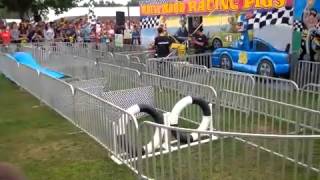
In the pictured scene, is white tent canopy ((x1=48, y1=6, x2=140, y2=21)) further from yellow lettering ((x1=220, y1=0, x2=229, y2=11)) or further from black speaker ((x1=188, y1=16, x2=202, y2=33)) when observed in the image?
yellow lettering ((x1=220, y1=0, x2=229, y2=11))

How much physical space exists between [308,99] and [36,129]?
206 inches

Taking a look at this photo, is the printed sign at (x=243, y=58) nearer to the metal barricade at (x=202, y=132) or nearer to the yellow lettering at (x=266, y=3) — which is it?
the yellow lettering at (x=266, y=3)

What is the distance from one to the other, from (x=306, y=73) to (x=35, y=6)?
36.5m

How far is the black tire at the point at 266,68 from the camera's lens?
13.6 metres

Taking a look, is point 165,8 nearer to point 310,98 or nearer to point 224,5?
point 224,5

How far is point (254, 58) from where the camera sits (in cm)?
1434

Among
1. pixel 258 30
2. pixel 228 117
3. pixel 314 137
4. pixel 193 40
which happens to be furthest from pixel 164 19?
pixel 314 137

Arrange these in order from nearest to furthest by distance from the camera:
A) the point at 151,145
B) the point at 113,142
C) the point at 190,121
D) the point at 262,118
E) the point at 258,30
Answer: the point at 151,145 → the point at 113,142 → the point at 262,118 → the point at 190,121 → the point at 258,30

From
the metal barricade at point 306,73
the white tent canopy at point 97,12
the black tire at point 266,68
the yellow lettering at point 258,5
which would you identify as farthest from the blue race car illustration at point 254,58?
the white tent canopy at point 97,12

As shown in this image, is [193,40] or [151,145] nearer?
[151,145]

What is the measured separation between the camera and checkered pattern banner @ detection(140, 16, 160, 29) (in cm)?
2075

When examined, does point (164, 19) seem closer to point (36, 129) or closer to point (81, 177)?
point (36, 129)

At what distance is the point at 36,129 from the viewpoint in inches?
356

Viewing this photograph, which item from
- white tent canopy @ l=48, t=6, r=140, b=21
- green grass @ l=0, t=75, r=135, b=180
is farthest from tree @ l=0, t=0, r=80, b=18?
green grass @ l=0, t=75, r=135, b=180
